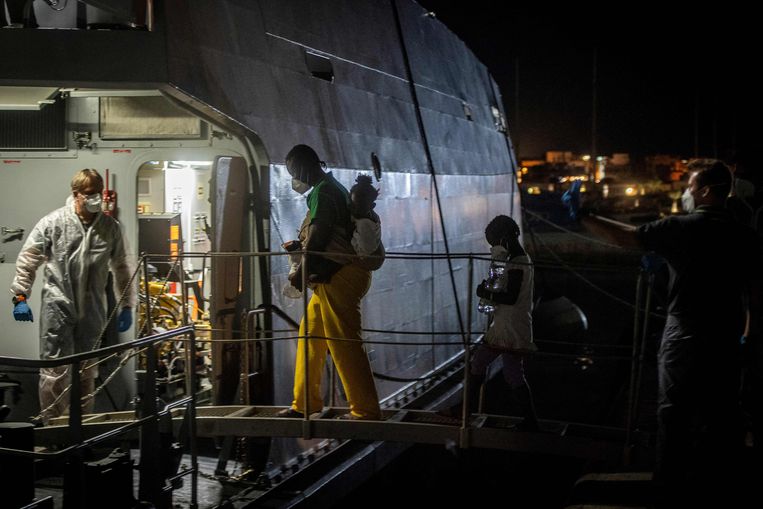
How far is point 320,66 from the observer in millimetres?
7996

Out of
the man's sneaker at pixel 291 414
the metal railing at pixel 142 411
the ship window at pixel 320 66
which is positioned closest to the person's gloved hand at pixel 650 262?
the ship window at pixel 320 66

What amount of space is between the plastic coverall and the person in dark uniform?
393cm

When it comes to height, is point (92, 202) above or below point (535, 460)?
above

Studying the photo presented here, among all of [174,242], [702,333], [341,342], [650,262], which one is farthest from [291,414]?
[650,262]

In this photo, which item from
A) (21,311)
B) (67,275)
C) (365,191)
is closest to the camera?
(365,191)

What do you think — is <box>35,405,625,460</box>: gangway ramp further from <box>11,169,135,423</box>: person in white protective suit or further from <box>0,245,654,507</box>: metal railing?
<box>11,169,135,423</box>: person in white protective suit

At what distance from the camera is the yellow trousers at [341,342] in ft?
19.2

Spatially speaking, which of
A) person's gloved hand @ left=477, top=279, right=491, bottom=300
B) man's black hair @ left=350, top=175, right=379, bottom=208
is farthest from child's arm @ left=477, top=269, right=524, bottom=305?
man's black hair @ left=350, top=175, right=379, bottom=208

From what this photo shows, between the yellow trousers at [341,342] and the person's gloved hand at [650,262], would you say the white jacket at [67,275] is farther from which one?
the person's gloved hand at [650,262]

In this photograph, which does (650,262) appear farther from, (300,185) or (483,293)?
(300,185)

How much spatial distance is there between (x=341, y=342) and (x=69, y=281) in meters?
2.16

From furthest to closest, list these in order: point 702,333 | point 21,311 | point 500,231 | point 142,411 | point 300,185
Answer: point 21,311, point 500,231, point 300,185, point 142,411, point 702,333

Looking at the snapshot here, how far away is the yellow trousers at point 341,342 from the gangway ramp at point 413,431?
0.14 metres

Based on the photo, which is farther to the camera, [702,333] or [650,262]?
[650,262]
